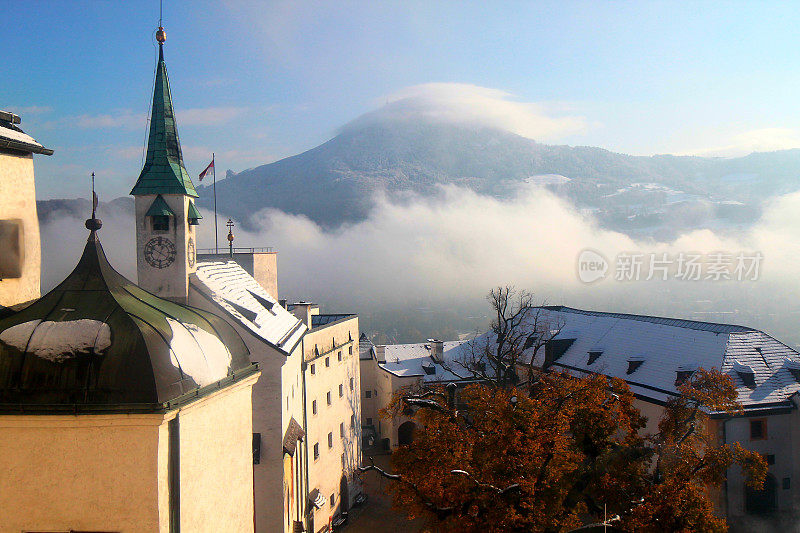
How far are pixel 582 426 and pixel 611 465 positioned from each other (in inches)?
76.2

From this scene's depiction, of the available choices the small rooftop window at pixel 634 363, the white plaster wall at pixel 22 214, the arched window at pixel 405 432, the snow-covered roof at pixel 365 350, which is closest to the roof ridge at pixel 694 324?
the small rooftop window at pixel 634 363

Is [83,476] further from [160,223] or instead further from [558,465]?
[160,223]

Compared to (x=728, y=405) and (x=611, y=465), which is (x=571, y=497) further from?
(x=728, y=405)

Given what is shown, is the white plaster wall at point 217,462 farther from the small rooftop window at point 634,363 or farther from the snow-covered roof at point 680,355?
the small rooftop window at point 634,363

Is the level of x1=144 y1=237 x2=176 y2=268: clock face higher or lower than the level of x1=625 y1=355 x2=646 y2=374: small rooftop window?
higher

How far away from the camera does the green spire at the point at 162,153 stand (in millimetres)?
26781

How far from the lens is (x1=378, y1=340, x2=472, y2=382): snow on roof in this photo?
189 ft

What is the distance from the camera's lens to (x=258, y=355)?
25.7 metres

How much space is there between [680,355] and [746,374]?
5.18 meters

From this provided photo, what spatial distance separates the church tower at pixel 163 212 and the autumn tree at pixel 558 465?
12339 millimetres

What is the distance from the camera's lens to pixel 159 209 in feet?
87.1

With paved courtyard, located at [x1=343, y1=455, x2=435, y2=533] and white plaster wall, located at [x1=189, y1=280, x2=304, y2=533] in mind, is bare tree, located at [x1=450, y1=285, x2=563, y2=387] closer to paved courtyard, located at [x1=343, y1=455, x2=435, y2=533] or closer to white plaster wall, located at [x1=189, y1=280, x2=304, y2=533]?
paved courtyard, located at [x1=343, y1=455, x2=435, y2=533]

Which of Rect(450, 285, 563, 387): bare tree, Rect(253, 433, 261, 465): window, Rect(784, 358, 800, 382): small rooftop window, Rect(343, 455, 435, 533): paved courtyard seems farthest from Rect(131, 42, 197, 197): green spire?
Rect(784, 358, 800, 382): small rooftop window

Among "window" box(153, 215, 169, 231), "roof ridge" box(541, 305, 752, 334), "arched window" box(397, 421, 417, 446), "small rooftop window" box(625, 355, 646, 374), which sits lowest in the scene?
→ "arched window" box(397, 421, 417, 446)
